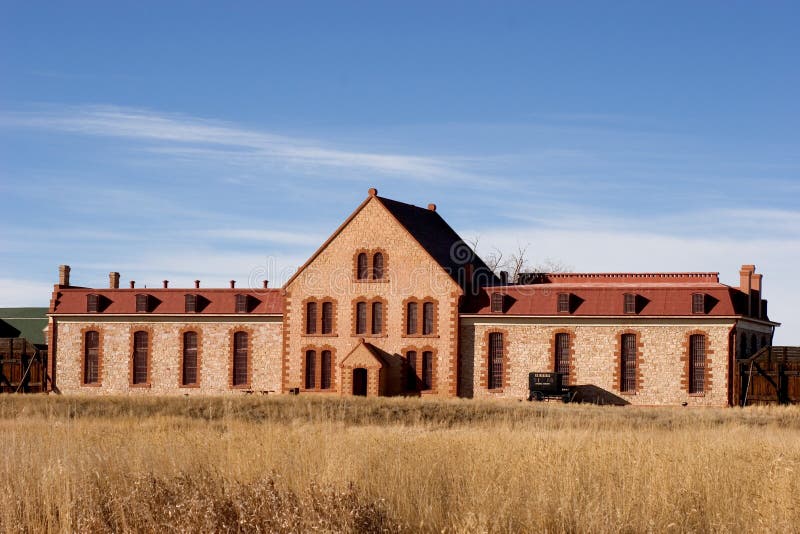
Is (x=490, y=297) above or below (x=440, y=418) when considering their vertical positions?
above

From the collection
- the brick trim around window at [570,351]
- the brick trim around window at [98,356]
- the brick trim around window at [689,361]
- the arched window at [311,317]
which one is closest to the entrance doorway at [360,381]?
the arched window at [311,317]

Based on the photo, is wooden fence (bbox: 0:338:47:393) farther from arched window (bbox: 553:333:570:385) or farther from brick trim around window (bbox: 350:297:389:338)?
arched window (bbox: 553:333:570:385)

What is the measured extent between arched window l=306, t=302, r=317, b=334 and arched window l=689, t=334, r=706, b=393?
1768 cm

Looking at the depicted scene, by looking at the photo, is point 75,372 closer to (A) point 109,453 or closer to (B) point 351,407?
(B) point 351,407

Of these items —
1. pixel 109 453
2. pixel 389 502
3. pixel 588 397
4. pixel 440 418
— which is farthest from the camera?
pixel 588 397

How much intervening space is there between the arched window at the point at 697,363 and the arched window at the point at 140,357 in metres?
26.4

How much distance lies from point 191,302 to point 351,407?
18.3m

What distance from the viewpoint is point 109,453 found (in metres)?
13.8

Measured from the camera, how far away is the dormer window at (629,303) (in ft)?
151

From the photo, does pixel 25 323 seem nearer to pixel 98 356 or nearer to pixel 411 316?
pixel 98 356

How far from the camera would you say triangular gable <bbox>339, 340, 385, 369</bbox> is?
47.9 meters

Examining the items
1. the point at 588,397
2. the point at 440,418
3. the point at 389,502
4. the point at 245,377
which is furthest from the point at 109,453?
the point at 245,377

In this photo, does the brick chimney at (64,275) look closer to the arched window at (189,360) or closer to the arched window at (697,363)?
the arched window at (189,360)

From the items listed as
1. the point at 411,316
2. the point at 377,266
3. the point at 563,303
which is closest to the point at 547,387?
the point at 563,303
